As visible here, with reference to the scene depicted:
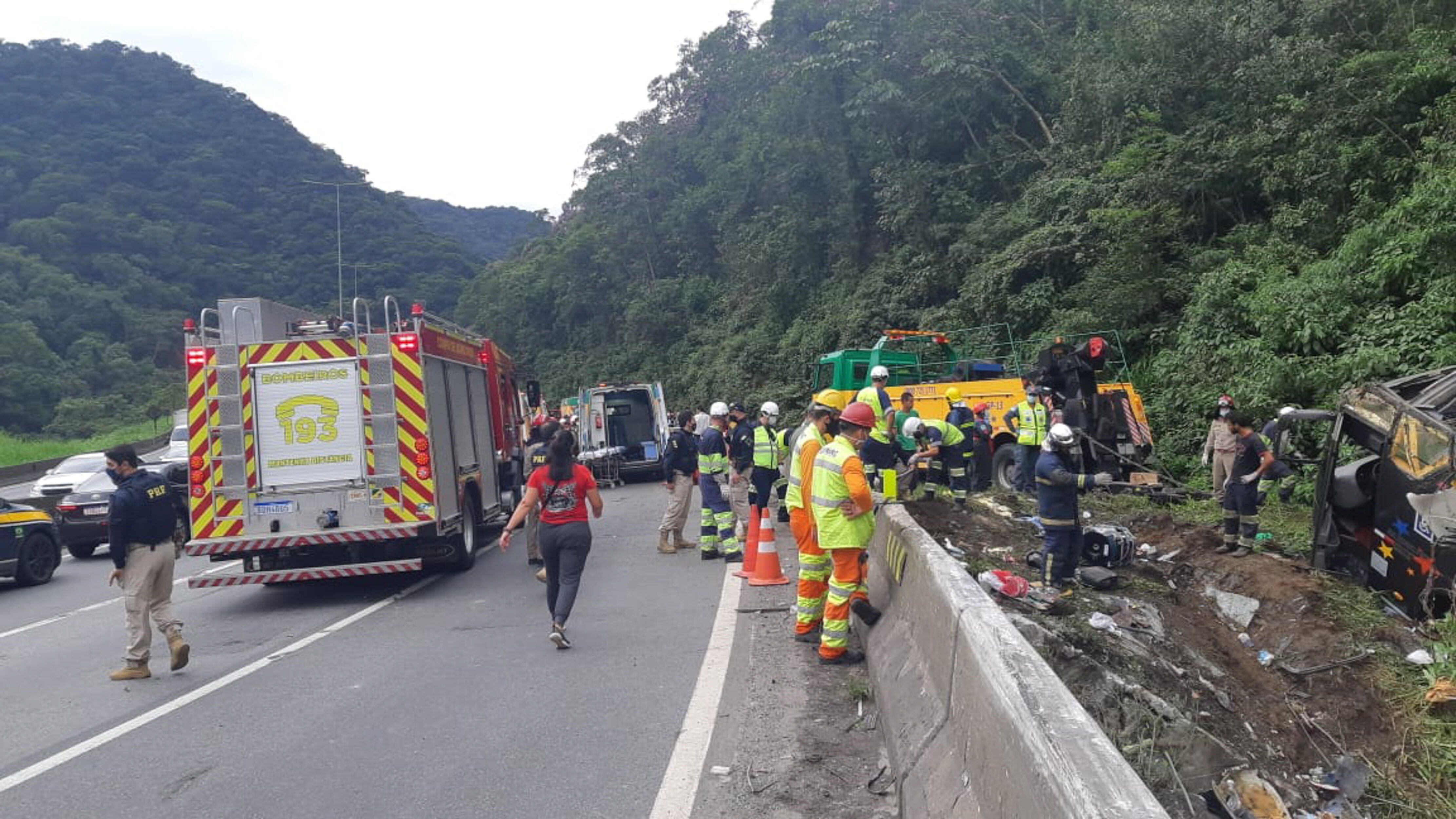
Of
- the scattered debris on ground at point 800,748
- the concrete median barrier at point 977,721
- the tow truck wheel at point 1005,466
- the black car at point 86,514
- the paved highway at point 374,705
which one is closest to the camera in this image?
the concrete median barrier at point 977,721

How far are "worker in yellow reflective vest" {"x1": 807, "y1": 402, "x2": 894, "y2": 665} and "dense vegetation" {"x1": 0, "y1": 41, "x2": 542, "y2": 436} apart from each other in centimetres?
3541

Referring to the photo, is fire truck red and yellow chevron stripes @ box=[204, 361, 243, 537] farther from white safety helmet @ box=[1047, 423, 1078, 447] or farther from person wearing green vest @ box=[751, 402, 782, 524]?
white safety helmet @ box=[1047, 423, 1078, 447]

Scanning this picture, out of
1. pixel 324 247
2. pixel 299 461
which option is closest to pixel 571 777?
pixel 299 461

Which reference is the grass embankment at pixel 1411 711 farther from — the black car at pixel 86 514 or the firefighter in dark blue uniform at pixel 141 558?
the black car at pixel 86 514

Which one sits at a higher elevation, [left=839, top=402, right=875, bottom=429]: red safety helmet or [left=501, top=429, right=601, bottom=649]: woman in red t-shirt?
[left=839, top=402, right=875, bottom=429]: red safety helmet

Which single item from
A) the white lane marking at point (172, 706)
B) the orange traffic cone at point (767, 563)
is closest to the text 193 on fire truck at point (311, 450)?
the white lane marking at point (172, 706)

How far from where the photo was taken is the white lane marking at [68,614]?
9.47 metres

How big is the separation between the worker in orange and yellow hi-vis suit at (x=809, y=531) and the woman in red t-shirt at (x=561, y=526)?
158cm

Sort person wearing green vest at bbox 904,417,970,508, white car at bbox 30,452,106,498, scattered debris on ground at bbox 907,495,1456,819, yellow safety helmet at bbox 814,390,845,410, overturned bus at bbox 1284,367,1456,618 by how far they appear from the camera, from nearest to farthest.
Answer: scattered debris on ground at bbox 907,495,1456,819 → overturned bus at bbox 1284,367,1456,618 → yellow safety helmet at bbox 814,390,845,410 → person wearing green vest at bbox 904,417,970,508 → white car at bbox 30,452,106,498

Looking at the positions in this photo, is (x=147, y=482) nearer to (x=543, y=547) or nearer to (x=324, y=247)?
(x=543, y=547)

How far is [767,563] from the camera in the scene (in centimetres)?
935

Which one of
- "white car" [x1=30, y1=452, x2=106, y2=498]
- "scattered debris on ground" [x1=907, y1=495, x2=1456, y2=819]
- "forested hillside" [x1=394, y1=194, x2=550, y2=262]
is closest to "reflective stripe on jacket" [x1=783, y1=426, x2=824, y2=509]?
"scattered debris on ground" [x1=907, y1=495, x2=1456, y2=819]

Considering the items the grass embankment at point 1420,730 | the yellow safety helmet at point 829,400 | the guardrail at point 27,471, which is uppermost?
the guardrail at point 27,471

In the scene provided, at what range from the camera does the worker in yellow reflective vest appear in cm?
618
